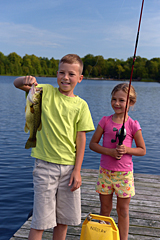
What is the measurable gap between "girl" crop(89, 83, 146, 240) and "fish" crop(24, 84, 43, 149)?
0.75m

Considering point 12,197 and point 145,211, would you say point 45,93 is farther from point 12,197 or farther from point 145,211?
point 12,197

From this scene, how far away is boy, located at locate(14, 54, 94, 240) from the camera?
222 cm

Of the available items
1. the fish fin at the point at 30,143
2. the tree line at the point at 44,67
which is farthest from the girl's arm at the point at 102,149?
the tree line at the point at 44,67

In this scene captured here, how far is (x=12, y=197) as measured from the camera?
588 cm

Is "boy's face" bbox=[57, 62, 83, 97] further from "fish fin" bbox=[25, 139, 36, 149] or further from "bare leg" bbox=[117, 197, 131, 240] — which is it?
"bare leg" bbox=[117, 197, 131, 240]

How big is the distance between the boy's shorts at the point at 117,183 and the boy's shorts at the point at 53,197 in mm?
381

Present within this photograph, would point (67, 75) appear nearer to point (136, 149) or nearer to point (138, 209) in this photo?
point (136, 149)

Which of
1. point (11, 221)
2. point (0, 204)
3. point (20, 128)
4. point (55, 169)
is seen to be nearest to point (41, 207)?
point (55, 169)

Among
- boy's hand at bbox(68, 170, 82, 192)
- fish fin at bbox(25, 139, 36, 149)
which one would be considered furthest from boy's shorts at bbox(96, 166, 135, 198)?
fish fin at bbox(25, 139, 36, 149)

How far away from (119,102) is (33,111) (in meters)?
0.99

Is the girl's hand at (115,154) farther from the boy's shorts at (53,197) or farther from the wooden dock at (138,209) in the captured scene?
the wooden dock at (138,209)

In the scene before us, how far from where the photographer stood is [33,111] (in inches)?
83.0

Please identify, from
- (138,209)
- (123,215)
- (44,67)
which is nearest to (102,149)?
(123,215)

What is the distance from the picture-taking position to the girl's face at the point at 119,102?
8.90 feet
